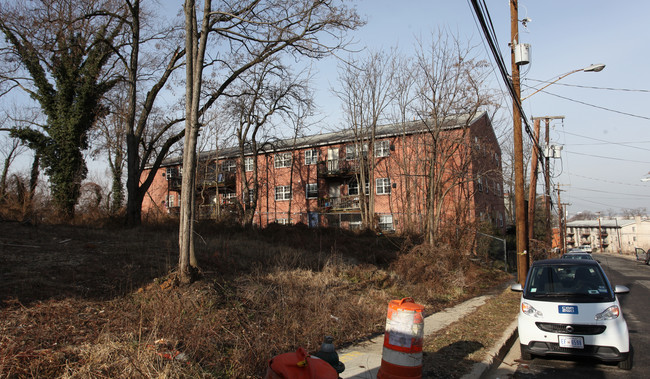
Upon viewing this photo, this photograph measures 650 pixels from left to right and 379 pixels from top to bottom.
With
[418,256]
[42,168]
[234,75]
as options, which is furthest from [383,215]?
[42,168]

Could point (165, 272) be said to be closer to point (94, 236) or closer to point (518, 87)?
point (94, 236)

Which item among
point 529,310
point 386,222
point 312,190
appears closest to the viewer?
point 529,310

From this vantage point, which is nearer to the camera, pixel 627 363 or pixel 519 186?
pixel 627 363

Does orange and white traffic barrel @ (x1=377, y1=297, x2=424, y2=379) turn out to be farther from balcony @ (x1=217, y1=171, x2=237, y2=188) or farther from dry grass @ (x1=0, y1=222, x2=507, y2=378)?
balcony @ (x1=217, y1=171, x2=237, y2=188)

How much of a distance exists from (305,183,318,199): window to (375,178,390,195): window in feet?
21.0

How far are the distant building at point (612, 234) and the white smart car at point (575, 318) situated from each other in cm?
9378

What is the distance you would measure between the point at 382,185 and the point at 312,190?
7.25m

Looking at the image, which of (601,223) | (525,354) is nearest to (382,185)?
(525,354)

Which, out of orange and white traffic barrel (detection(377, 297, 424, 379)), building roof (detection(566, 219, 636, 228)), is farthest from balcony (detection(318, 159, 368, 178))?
building roof (detection(566, 219, 636, 228))

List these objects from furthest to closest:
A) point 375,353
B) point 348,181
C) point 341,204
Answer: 1. point 348,181
2. point 341,204
3. point 375,353

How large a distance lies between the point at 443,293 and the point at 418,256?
1769 millimetres

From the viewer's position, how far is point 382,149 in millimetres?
32062

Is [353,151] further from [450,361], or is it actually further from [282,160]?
[450,361]

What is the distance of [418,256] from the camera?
581 inches
